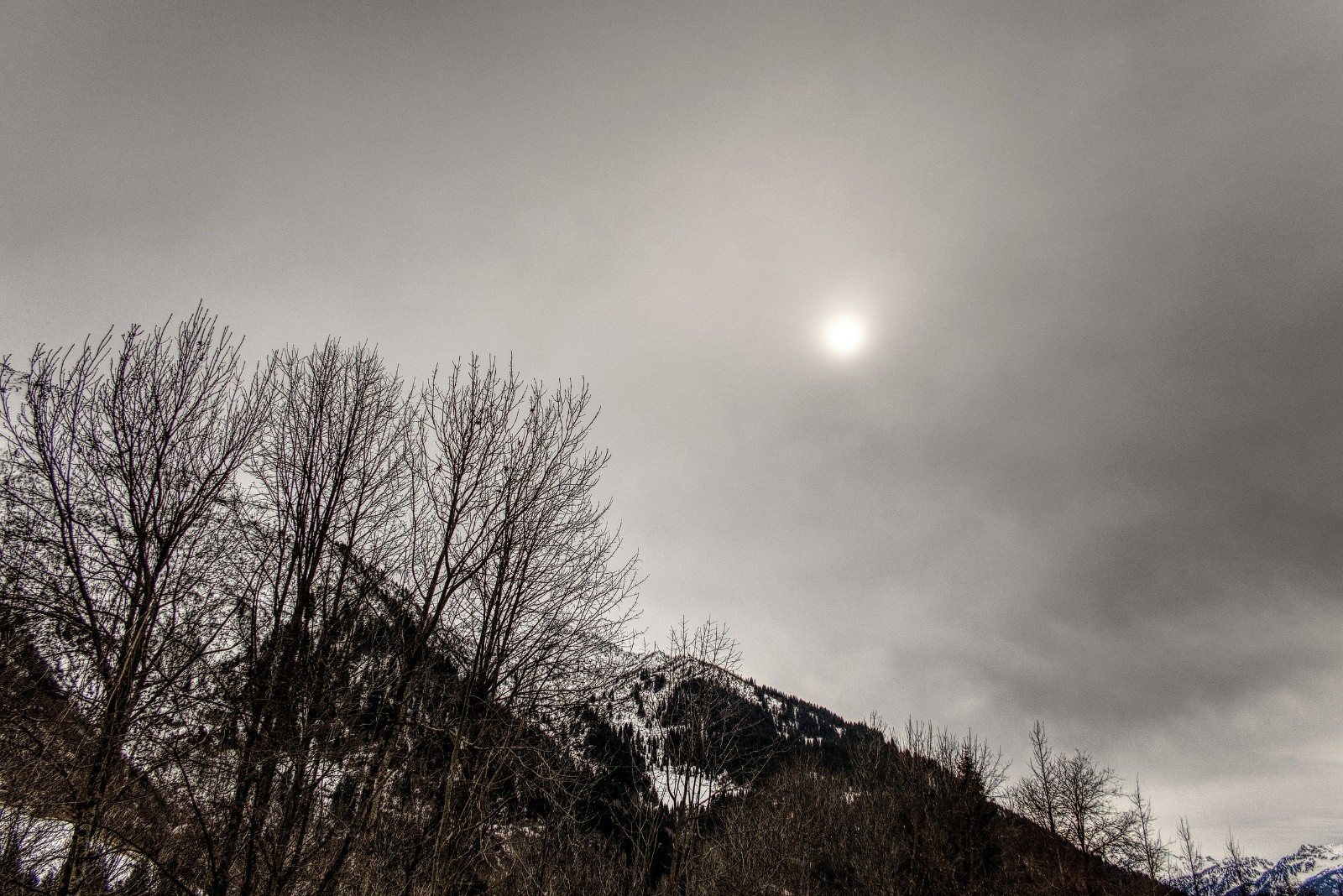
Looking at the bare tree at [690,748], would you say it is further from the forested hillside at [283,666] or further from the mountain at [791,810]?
the forested hillside at [283,666]

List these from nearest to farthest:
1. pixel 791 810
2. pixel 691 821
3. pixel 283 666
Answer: pixel 283 666 → pixel 691 821 → pixel 791 810

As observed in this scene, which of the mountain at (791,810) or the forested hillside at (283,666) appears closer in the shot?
the forested hillside at (283,666)

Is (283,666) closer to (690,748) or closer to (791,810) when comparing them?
(690,748)

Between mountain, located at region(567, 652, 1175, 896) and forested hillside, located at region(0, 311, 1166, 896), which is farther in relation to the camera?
mountain, located at region(567, 652, 1175, 896)

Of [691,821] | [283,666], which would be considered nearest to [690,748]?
[691,821]

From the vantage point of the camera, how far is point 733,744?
19.6 meters

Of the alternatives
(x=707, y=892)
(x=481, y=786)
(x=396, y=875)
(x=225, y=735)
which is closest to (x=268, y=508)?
(x=225, y=735)

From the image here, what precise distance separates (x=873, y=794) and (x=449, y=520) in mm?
31296

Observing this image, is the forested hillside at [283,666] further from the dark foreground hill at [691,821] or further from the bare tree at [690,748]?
the bare tree at [690,748]

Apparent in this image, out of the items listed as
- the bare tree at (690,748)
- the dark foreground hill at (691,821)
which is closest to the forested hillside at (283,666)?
the dark foreground hill at (691,821)

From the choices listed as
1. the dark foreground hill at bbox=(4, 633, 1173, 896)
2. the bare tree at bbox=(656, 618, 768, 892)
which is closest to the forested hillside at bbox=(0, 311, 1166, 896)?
the dark foreground hill at bbox=(4, 633, 1173, 896)

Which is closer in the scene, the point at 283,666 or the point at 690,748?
the point at 283,666

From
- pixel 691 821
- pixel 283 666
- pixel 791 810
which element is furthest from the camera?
pixel 791 810

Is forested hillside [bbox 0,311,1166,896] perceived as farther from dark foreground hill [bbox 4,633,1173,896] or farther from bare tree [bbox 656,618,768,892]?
bare tree [bbox 656,618,768,892]
